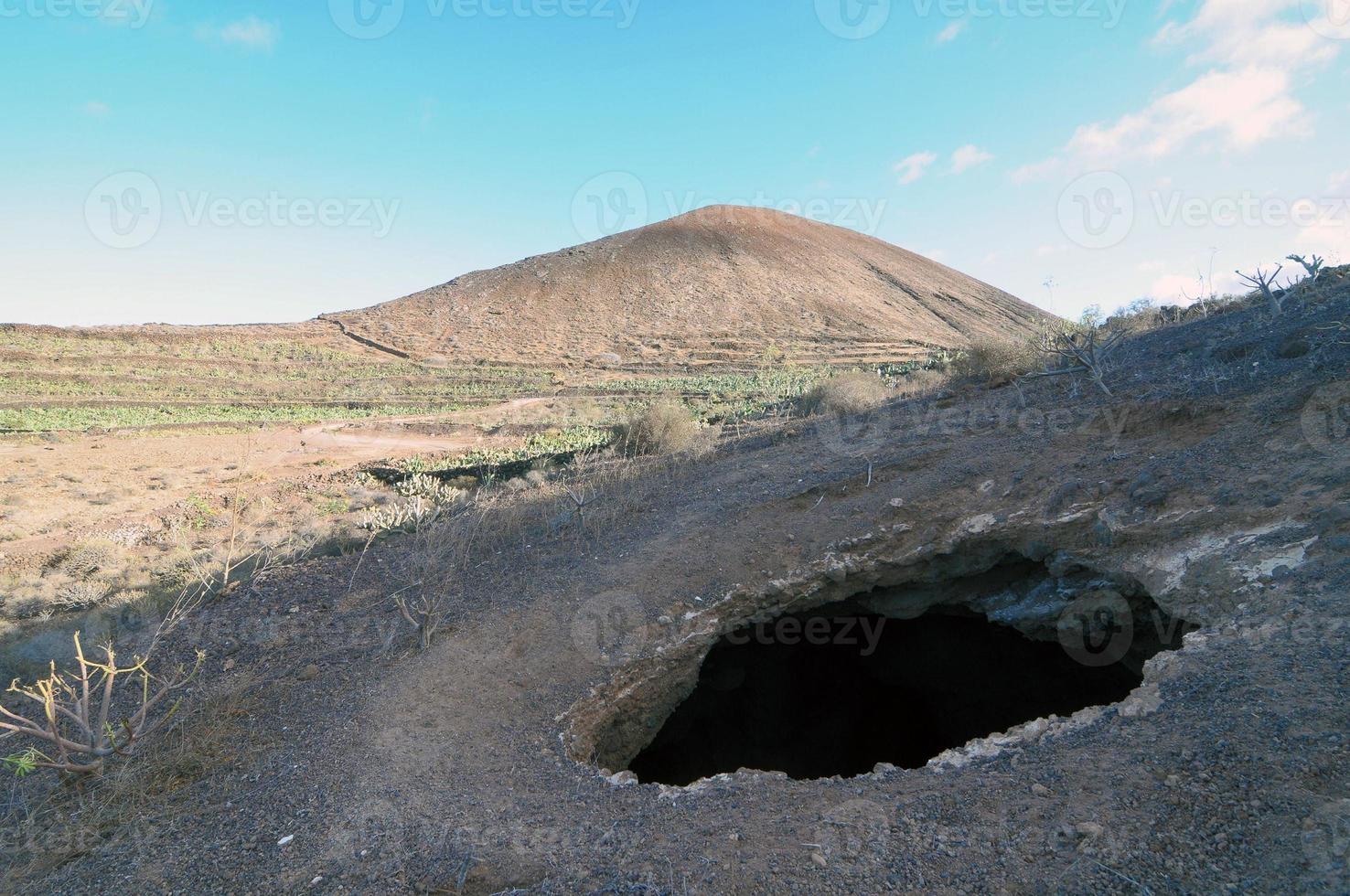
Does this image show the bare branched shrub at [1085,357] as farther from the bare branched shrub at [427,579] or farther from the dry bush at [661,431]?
the bare branched shrub at [427,579]

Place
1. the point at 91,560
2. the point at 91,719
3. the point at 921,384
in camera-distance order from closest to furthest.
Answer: the point at 91,719
the point at 91,560
the point at 921,384

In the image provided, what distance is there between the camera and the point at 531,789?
4.00 m

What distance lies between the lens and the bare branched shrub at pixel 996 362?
1105cm

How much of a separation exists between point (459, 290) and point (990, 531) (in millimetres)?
49576

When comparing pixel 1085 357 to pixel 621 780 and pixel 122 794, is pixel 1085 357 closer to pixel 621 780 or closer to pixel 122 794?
pixel 621 780

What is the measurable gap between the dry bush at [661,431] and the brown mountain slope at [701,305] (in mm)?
22251

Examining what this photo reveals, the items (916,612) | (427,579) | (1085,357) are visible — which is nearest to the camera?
(916,612)

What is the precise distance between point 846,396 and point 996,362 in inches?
120

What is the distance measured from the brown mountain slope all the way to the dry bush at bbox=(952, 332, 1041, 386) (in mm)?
22389

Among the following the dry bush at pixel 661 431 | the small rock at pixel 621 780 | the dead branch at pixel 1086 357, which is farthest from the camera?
the dry bush at pixel 661 431

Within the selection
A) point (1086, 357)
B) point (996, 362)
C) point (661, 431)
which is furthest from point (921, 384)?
point (1086, 357)

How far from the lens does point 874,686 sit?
8.15 m

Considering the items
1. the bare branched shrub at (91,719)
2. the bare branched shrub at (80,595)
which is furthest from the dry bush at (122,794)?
the bare branched shrub at (80,595)

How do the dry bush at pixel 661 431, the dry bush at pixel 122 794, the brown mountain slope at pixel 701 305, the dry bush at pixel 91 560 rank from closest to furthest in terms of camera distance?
the dry bush at pixel 122 794 → the dry bush at pixel 91 560 → the dry bush at pixel 661 431 → the brown mountain slope at pixel 701 305
